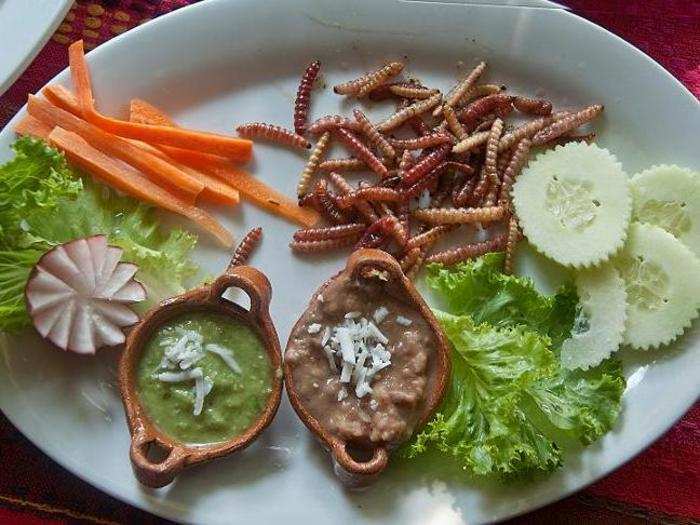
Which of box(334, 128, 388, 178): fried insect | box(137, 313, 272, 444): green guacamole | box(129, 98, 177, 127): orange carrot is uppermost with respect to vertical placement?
box(334, 128, 388, 178): fried insect

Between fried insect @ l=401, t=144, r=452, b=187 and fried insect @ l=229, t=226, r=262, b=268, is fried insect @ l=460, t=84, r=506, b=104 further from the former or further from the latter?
fried insect @ l=229, t=226, r=262, b=268

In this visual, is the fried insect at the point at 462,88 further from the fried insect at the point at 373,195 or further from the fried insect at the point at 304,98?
the fried insect at the point at 304,98

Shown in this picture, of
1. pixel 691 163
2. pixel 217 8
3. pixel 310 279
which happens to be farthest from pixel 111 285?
pixel 691 163

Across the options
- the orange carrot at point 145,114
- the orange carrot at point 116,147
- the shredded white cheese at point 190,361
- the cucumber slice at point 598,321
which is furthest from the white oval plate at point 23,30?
the cucumber slice at point 598,321

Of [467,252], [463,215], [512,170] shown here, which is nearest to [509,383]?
[467,252]

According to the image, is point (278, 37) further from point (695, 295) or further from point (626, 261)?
point (695, 295)

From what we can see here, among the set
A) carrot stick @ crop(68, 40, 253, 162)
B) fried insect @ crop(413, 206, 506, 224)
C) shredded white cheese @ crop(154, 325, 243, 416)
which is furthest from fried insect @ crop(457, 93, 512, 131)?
shredded white cheese @ crop(154, 325, 243, 416)

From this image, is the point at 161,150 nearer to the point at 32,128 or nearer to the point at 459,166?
the point at 32,128
